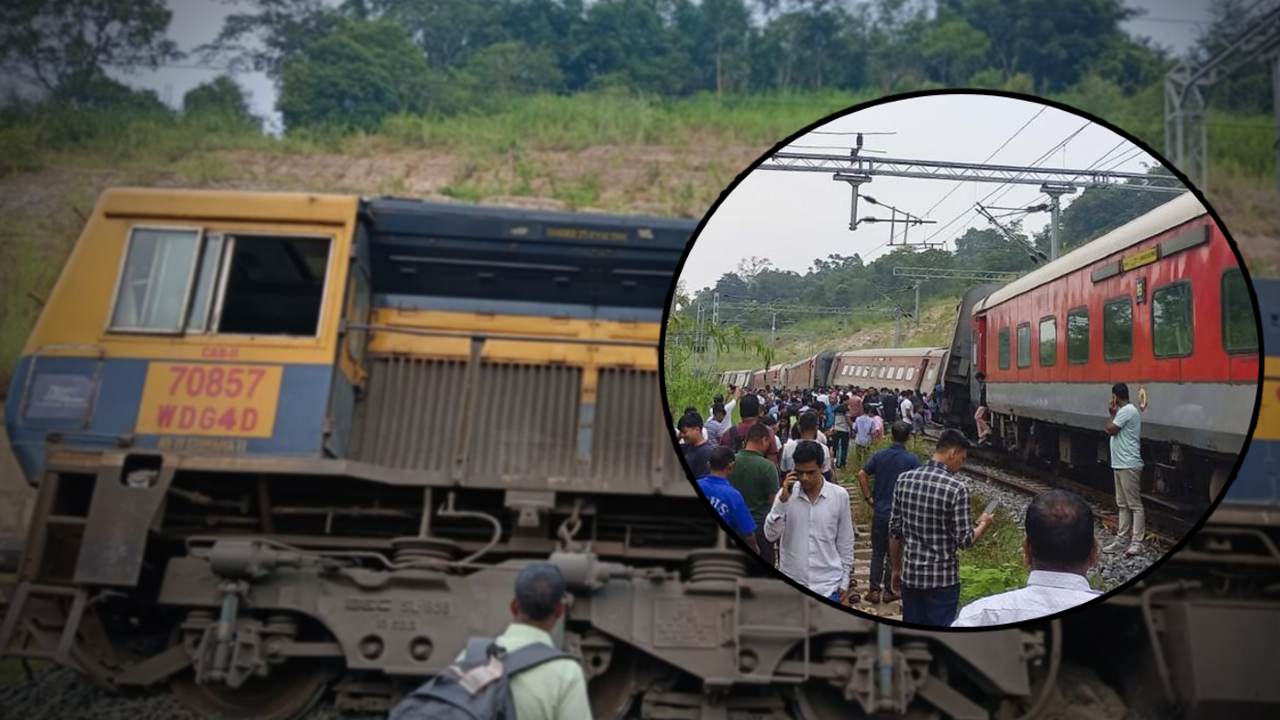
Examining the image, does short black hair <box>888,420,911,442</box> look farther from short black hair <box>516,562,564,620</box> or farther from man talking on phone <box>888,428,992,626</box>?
short black hair <box>516,562,564,620</box>

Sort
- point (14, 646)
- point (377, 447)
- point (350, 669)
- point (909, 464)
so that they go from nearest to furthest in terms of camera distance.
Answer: point (909, 464), point (14, 646), point (350, 669), point (377, 447)

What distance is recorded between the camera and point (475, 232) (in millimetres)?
8008

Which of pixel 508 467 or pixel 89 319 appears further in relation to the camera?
pixel 508 467

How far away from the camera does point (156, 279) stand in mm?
7258

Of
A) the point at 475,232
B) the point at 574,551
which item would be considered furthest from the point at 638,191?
the point at 574,551

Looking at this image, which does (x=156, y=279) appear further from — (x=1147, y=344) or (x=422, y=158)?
(x=422, y=158)

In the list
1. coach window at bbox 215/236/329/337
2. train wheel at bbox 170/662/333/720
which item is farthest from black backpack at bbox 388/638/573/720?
coach window at bbox 215/236/329/337

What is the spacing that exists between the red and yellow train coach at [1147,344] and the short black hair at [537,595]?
2.26 m

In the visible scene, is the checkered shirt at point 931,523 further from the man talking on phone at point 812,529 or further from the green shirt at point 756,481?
the green shirt at point 756,481

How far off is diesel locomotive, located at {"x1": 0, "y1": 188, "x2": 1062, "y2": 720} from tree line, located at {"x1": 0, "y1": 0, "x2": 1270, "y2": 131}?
20.9 m

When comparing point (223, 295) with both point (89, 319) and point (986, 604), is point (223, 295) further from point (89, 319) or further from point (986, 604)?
point (986, 604)

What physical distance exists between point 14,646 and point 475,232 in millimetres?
4239

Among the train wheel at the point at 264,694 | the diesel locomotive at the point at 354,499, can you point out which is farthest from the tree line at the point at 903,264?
the train wheel at the point at 264,694

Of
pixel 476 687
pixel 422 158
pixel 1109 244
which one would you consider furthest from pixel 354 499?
pixel 422 158
